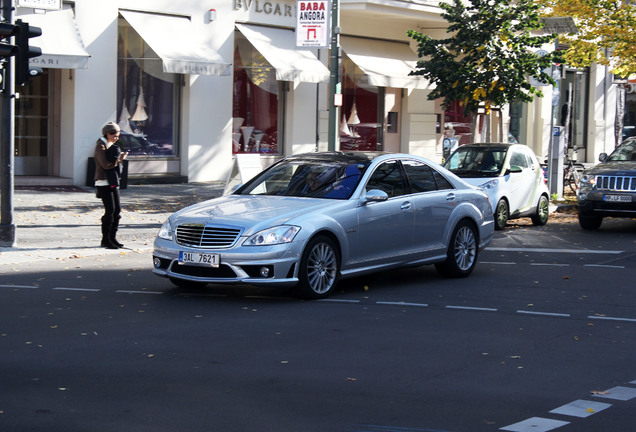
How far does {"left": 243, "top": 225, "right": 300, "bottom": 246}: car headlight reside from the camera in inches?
384

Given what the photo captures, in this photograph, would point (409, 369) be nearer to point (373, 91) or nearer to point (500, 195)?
point (500, 195)

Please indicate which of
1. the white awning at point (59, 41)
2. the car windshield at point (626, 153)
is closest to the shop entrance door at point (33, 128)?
the white awning at point (59, 41)

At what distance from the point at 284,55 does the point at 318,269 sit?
1584 centimetres

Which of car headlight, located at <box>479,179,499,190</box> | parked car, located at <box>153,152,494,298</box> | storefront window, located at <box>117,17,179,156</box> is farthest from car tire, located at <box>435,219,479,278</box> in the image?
storefront window, located at <box>117,17,179,156</box>

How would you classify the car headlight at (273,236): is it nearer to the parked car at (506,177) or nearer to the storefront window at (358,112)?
the parked car at (506,177)

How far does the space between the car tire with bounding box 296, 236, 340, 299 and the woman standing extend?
4.75 metres

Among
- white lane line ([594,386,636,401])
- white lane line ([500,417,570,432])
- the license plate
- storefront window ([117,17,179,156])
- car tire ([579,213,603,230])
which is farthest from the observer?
storefront window ([117,17,179,156])

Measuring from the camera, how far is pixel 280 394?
6453 millimetres

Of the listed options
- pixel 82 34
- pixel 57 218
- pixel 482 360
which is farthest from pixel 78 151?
pixel 482 360

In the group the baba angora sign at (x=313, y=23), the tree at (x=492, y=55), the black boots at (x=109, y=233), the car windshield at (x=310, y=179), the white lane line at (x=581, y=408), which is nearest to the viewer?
the white lane line at (x=581, y=408)

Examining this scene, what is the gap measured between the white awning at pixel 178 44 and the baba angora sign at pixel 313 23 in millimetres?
4722

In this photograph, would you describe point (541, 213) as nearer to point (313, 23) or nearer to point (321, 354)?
point (313, 23)

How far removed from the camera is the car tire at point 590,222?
59.8 feet

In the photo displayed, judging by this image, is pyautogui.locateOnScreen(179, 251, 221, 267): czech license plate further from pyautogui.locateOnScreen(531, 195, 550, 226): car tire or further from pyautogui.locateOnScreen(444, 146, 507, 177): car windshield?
pyautogui.locateOnScreen(531, 195, 550, 226): car tire
